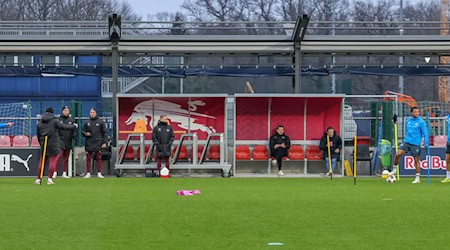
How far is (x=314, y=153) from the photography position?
90.9ft

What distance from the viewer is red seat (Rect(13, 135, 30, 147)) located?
27.9m

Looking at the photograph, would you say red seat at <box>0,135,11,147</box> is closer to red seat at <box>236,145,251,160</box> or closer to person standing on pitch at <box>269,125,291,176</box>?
red seat at <box>236,145,251,160</box>

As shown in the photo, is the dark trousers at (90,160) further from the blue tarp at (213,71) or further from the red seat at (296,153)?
the red seat at (296,153)

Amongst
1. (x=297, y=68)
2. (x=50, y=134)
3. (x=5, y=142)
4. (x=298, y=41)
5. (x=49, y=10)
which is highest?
(x=49, y=10)

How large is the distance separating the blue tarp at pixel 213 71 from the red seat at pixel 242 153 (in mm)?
4144

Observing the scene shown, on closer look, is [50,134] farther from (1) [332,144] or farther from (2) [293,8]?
(2) [293,8]

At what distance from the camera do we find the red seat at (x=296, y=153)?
27.6 m

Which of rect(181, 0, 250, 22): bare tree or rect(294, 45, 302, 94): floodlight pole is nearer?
rect(294, 45, 302, 94): floodlight pole


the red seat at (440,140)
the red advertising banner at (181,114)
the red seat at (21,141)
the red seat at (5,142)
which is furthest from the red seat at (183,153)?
the red seat at (440,140)

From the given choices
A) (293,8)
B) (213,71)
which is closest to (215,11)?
Result: (293,8)

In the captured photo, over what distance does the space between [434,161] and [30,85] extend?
24.4 m

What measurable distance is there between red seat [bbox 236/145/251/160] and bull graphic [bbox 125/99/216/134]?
105 centimetres

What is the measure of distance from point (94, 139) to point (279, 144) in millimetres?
5674

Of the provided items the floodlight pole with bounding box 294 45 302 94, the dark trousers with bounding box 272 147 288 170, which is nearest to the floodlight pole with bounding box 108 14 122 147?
the dark trousers with bounding box 272 147 288 170
